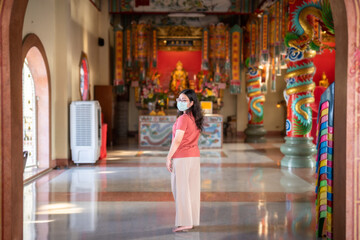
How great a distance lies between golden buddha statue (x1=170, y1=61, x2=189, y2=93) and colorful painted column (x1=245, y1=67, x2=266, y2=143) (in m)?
2.41

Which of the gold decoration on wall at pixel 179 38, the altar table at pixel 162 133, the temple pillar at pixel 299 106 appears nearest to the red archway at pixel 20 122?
the temple pillar at pixel 299 106

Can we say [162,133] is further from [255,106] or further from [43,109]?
[43,109]

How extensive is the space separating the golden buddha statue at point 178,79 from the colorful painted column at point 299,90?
6986 mm

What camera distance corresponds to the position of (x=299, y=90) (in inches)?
330


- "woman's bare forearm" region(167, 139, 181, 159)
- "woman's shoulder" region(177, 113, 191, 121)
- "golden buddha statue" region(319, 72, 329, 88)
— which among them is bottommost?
"woman's bare forearm" region(167, 139, 181, 159)

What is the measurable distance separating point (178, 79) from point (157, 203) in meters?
10.3

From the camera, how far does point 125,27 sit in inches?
576

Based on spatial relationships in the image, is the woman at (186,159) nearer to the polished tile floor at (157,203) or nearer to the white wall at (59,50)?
the polished tile floor at (157,203)

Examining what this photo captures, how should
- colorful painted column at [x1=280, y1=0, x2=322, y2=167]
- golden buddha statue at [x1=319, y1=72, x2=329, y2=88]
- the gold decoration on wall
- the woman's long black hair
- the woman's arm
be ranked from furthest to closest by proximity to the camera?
the gold decoration on wall
golden buddha statue at [x1=319, y1=72, x2=329, y2=88]
colorful painted column at [x1=280, y1=0, x2=322, y2=167]
the woman's long black hair
the woman's arm

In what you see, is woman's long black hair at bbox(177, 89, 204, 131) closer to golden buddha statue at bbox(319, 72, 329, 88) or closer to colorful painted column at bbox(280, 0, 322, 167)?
colorful painted column at bbox(280, 0, 322, 167)

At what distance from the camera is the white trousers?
4.14 meters

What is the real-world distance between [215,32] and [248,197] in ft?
30.4

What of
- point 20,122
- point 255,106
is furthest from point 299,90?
point 20,122

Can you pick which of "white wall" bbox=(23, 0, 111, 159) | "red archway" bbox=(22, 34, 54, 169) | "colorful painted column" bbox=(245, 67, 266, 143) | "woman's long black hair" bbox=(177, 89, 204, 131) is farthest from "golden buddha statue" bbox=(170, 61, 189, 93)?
"woman's long black hair" bbox=(177, 89, 204, 131)
